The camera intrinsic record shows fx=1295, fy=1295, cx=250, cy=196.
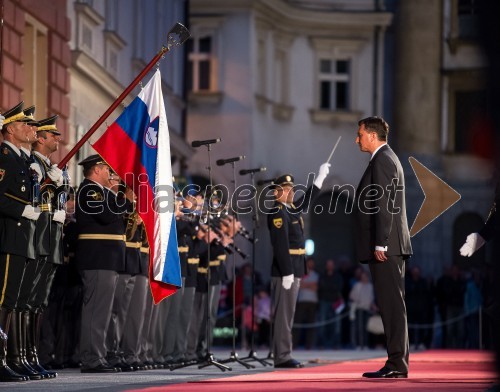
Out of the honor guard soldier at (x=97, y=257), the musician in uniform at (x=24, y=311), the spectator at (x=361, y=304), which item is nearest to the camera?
the musician in uniform at (x=24, y=311)

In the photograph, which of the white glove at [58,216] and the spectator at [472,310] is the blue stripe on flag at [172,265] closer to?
the white glove at [58,216]

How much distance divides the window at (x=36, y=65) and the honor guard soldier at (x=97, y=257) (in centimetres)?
495

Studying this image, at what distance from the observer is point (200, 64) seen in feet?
117

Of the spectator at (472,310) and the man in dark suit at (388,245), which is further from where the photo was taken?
the spectator at (472,310)

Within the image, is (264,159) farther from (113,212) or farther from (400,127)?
(113,212)

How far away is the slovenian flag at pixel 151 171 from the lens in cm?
1146

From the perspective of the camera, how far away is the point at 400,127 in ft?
120

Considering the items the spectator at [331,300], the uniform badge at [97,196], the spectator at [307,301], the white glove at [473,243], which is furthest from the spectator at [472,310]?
the white glove at [473,243]

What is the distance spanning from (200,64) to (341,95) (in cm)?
464

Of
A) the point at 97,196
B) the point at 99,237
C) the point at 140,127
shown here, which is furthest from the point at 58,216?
the point at 140,127

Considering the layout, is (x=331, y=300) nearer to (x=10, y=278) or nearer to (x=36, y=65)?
(x=36, y=65)

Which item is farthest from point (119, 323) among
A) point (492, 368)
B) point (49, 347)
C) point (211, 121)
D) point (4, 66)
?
point (211, 121)

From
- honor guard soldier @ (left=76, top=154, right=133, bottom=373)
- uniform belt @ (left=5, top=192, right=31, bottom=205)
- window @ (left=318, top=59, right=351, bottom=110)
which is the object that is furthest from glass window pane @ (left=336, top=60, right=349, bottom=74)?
uniform belt @ (left=5, top=192, right=31, bottom=205)

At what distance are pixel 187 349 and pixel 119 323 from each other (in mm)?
2469
